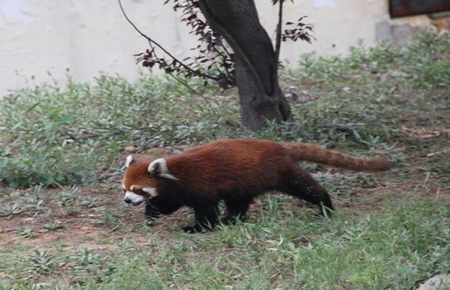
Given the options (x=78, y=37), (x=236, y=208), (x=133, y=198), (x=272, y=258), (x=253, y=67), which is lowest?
(x=272, y=258)

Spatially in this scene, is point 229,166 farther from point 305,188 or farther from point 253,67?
point 253,67

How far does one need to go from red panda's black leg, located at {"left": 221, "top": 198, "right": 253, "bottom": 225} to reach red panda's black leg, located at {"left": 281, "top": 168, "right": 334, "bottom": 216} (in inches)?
10.3

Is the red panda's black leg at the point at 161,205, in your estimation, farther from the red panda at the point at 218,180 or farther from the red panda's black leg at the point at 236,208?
the red panda's black leg at the point at 236,208

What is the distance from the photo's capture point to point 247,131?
8492mm

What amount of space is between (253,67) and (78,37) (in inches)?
125

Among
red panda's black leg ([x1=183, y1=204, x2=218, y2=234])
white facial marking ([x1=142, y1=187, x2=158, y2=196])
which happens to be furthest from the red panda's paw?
white facial marking ([x1=142, y1=187, x2=158, y2=196])

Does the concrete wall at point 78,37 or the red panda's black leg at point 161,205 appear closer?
the red panda's black leg at point 161,205

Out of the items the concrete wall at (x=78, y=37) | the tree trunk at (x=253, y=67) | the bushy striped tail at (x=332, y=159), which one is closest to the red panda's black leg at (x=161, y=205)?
the bushy striped tail at (x=332, y=159)

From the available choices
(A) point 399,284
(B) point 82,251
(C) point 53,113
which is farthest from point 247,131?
(A) point 399,284

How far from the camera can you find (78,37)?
11.1 m

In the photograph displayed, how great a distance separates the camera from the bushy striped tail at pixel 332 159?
675 cm

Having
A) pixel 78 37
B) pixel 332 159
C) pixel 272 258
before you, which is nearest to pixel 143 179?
pixel 272 258

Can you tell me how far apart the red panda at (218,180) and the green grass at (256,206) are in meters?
0.16

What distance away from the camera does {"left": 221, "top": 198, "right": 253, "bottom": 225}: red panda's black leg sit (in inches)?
257
